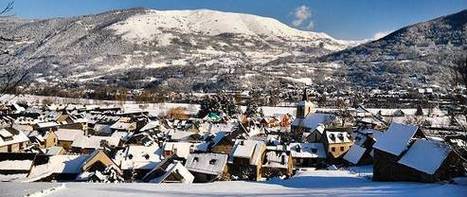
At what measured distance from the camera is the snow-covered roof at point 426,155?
34.5 meters

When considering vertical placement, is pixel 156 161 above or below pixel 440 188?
below

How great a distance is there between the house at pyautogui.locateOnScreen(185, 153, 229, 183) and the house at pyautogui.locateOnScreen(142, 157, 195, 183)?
7.70 ft

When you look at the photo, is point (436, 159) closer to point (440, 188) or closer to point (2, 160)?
point (440, 188)

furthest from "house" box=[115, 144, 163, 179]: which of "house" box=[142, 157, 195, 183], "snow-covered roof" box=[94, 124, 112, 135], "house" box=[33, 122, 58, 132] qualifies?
"snow-covered roof" box=[94, 124, 112, 135]

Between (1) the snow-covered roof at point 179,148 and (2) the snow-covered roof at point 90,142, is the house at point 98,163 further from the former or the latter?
(2) the snow-covered roof at point 90,142

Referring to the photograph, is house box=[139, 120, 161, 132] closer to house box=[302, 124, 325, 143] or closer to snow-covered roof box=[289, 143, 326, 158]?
house box=[302, 124, 325, 143]

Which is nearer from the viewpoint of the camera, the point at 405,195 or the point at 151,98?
the point at 405,195

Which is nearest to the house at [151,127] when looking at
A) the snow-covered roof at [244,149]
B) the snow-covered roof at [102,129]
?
the snow-covered roof at [102,129]

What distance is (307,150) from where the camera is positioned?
67.3 meters

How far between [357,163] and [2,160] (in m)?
36.8

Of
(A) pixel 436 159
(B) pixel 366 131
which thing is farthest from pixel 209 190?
(B) pixel 366 131

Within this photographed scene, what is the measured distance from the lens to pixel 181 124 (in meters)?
99.9

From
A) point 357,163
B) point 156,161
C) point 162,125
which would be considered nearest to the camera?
point 156,161

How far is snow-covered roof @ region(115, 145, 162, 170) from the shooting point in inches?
2103
